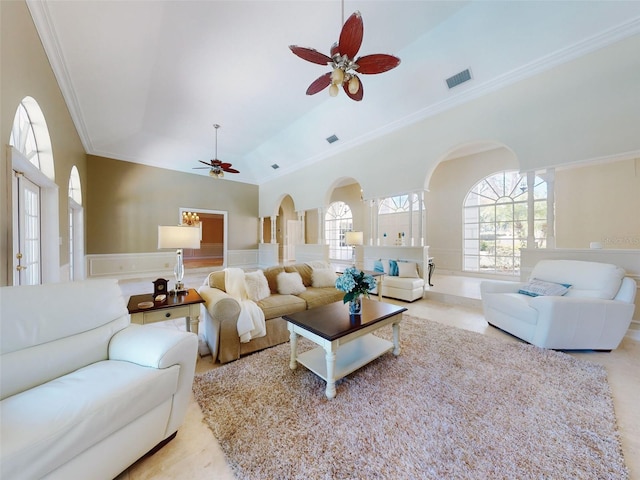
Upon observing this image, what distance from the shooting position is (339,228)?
10016mm

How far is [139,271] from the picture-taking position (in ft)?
22.8

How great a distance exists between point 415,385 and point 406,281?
274 cm

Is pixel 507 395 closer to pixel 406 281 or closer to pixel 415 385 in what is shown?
pixel 415 385

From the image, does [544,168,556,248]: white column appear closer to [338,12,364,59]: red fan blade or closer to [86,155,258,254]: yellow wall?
[338,12,364,59]: red fan blade

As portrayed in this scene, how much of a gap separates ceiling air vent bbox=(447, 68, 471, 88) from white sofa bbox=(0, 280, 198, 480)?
505 centimetres

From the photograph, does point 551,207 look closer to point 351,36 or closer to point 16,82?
point 351,36

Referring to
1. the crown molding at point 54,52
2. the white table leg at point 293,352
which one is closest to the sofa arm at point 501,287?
the white table leg at point 293,352

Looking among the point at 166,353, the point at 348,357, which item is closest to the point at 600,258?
the point at 348,357

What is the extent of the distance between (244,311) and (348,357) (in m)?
1.10

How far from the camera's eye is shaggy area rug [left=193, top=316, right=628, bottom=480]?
1294mm

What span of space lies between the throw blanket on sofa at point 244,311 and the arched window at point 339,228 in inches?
277

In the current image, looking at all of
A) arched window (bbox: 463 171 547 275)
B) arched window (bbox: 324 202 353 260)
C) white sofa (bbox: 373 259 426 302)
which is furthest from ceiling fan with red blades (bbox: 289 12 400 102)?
arched window (bbox: 324 202 353 260)

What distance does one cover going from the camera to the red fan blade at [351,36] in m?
1.83

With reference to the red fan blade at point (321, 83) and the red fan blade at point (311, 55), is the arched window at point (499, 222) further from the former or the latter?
the red fan blade at point (311, 55)
